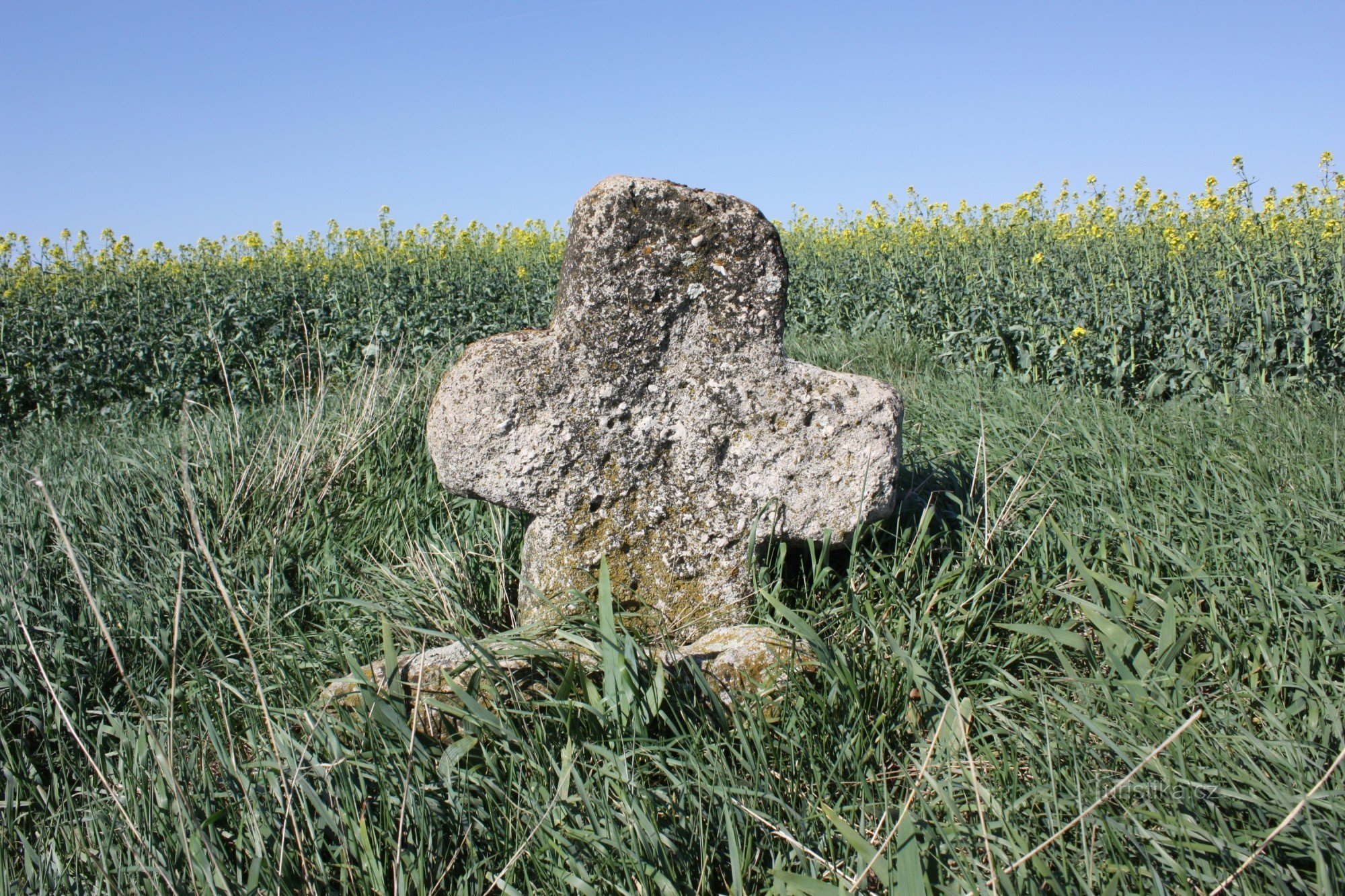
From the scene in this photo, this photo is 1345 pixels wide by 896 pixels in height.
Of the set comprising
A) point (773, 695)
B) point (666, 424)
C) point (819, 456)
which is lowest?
point (773, 695)

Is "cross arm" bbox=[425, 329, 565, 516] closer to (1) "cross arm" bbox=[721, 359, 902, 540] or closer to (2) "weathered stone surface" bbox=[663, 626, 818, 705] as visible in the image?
(1) "cross arm" bbox=[721, 359, 902, 540]

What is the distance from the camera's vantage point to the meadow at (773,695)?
1662 mm

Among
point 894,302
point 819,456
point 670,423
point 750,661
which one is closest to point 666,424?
point 670,423

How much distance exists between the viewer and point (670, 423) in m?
2.66

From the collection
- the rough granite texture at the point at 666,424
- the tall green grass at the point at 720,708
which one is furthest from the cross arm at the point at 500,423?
the tall green grass at the point at 720,708

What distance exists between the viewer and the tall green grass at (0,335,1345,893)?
5.43 ft

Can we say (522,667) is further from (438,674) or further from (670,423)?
(670,423)

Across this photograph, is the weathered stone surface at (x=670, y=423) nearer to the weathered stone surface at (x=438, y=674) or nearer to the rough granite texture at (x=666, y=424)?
the rough granite texture at (x=666, y=424)

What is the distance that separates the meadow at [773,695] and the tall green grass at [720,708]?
0.01 m

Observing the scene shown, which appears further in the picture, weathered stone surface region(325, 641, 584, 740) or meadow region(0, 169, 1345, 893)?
weathered stone surface region(325, 641, 584, 740)

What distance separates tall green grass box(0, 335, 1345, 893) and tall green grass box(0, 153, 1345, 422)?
2.90 ft

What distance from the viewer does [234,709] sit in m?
2.27

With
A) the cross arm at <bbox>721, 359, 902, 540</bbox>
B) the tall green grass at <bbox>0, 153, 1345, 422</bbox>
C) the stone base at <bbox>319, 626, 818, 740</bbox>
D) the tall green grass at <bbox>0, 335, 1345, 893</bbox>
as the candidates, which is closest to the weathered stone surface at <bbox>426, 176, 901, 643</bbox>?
the cross arm at <bbox>721, 359, 902, 540</bbox>

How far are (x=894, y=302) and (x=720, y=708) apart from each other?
6.36 metres
